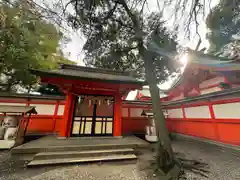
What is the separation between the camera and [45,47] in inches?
344

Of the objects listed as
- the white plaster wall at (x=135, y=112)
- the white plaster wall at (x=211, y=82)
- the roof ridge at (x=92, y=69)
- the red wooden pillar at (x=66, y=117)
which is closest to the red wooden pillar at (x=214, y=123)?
the white plaster wall at (x=211, y=82)

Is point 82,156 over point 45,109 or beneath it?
beneath

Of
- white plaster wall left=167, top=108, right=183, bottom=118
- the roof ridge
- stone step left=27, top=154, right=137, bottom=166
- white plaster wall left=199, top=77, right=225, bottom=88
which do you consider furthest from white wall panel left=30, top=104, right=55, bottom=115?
white plaster wall left=199, top=77, right=225, bottom=88

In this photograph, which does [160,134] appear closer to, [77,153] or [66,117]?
[77,153]

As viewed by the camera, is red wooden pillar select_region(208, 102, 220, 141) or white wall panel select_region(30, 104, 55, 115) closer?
red wooden pillar select_region(208, 102, 220, 141)

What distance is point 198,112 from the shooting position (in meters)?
6.01

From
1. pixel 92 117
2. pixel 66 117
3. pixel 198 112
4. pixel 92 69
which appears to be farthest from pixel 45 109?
pixel 198 112

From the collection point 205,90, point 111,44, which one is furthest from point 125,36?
point 205,90

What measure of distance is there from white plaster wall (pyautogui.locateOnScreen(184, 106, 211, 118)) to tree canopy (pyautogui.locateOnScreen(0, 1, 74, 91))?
738 cm

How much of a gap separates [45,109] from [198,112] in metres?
8.91

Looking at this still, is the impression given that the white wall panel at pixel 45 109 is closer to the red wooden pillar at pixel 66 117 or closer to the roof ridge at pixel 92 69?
the red wooden pillar at pixel 66 117

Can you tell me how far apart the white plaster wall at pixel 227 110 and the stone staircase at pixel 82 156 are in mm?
4175

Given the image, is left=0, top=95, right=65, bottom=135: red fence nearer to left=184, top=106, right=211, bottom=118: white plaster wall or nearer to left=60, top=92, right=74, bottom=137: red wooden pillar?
left=60, top=92, right=74, bottom=137: red wooden pillar

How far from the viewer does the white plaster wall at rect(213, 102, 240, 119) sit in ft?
14.3
